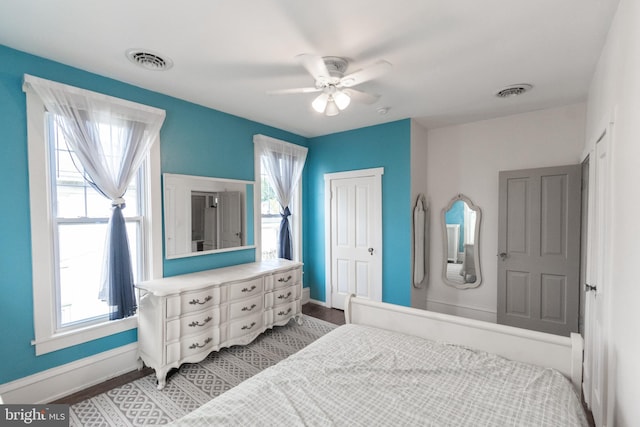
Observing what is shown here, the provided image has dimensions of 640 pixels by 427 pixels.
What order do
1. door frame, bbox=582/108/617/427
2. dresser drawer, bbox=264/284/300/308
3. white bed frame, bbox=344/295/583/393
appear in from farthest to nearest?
dresser drawer, bbox=264/284/300/308, door frame, bbox=582/108/617/427, white bed frame, bbox=344/295/583/393

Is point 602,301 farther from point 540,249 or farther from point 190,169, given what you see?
point 190,169

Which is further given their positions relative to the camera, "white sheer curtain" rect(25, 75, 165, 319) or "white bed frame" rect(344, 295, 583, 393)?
"white sheer curtain" rect(25, 75, 165, 319)

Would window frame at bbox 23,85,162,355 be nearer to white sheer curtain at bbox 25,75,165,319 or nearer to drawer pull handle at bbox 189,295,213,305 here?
white sheer curtain at bbox 25,75,165,319

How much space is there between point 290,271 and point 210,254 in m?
0.94

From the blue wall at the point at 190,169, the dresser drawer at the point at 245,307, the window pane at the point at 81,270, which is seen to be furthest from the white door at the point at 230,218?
the window pane at the point at 81,270

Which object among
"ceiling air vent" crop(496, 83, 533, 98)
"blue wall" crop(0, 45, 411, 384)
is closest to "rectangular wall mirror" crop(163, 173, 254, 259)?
"blue wall" crop(0, 45, 411, 384)

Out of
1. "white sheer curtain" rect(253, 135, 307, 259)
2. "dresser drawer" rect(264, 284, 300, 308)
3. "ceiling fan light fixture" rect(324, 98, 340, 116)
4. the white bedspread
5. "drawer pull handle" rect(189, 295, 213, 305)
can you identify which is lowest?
"dresser drawer" rect(264, 284, 300, 308)

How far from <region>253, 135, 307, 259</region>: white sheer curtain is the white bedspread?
2424 millimetres

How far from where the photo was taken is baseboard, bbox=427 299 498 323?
3.67 m

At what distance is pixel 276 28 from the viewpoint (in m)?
1.82

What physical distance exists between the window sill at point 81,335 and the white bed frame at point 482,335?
6.51 ft

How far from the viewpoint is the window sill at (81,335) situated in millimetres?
2172

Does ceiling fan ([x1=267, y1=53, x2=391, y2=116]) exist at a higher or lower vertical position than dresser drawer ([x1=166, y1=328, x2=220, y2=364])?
higher

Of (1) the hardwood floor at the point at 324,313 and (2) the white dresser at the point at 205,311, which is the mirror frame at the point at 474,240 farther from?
(2) the white dresser at the point at 205,311
